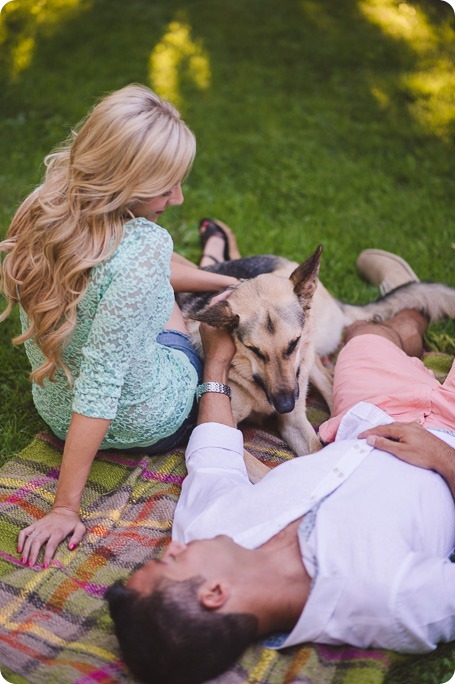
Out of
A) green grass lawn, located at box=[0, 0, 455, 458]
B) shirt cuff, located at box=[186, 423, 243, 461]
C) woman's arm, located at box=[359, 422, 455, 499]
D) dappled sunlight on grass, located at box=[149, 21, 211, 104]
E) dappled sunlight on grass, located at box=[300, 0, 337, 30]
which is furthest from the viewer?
dappled sunlight on grass, located at box=[300, 0, 337, 30]

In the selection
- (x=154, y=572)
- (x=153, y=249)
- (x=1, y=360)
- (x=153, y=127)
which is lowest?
(x=1, y=360)

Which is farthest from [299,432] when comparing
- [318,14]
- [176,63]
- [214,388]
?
[318,14]

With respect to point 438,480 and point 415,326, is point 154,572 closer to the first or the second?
point 438,480

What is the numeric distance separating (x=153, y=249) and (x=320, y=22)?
7.53 meters

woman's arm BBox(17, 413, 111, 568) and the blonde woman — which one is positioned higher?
the blonde woman

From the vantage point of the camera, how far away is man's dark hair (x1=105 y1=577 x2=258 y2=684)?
7.09 feet

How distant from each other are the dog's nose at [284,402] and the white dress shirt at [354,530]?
562 millimetres

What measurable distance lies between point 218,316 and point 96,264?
1012 mm

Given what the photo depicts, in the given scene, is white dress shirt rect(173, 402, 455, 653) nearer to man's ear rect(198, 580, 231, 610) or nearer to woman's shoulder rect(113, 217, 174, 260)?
man's ear rect(198, 580, 231, 610)

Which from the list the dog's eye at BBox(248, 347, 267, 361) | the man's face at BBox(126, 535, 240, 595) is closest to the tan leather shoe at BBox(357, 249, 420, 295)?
the dog's eye at BBox(248, 347, 267, 361)

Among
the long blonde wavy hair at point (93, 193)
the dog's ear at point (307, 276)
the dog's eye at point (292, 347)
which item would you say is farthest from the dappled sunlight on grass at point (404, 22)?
the long blonde wavy hair at point (93, 193)

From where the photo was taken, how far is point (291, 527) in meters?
2.59

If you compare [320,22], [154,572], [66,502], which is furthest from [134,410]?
[320,22]

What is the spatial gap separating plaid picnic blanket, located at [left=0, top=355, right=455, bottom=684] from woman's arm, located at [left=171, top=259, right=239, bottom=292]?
101 cm
